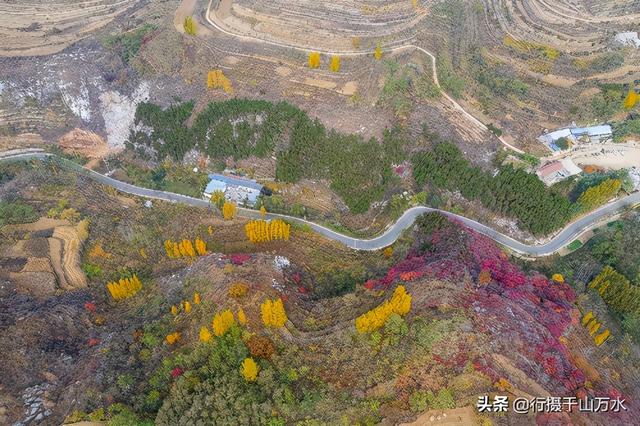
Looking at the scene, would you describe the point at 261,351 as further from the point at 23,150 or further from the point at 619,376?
the point at 23,150

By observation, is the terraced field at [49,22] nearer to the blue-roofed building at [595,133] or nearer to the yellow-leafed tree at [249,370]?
the yellow-leafed tree at [249,370]

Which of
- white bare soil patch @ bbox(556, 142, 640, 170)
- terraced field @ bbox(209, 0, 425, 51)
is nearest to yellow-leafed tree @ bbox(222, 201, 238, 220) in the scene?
terraced field @ bbox(209, 0, 425, 51)

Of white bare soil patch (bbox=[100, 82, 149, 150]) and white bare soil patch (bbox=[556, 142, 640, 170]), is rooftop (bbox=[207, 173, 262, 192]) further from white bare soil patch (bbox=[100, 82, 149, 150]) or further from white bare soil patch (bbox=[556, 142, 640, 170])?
white bare soil patch (bbox=[556, 142, 640, 170])

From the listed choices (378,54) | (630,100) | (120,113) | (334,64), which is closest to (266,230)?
(334,64)

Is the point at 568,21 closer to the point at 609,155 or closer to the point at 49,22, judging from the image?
the point at 609,155

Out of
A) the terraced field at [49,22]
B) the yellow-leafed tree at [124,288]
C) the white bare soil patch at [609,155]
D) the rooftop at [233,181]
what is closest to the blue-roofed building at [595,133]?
the white bare soil patch at [609,155]

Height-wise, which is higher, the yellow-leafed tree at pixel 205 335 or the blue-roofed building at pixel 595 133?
the blue-roofed building at pixel 595 133
